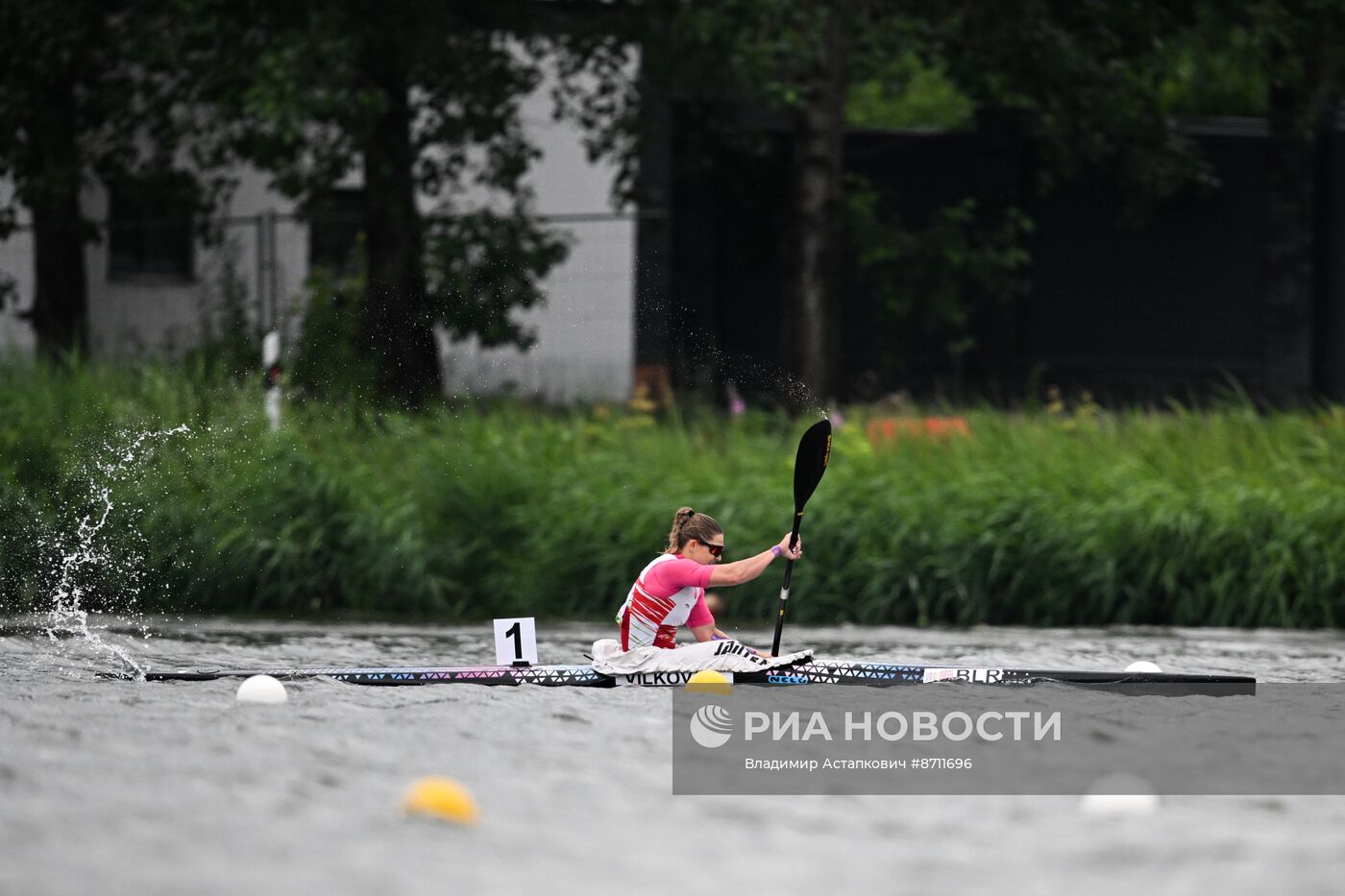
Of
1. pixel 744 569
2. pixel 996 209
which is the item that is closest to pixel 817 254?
pixel 996 209

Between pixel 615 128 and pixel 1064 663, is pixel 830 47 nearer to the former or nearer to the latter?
pixel 615 128

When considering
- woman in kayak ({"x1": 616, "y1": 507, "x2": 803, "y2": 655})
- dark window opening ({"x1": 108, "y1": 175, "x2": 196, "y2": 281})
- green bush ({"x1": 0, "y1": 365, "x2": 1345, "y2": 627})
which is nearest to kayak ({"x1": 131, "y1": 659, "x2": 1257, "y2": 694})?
woman in kayak ({"x1": 616, "y1": 507, "x2": 803, "y2": 655})

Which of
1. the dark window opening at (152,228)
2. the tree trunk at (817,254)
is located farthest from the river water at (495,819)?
the dark window opening at (152,228)

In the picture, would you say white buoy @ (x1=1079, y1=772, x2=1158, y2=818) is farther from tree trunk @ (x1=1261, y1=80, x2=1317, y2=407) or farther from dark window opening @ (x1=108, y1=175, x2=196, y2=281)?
tree trunk @ (x1=1261, y1=80, x2=1317, y2=407)

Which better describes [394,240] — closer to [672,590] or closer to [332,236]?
[332,236]

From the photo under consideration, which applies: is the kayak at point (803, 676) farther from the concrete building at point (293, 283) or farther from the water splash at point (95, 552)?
the concrete building at point (293, 283)

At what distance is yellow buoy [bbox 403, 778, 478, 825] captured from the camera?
20.7ft

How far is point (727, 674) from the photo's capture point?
959 centimetres

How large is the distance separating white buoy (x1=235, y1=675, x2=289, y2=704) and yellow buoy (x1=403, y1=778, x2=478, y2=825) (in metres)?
2.65

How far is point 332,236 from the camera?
19.6 meters

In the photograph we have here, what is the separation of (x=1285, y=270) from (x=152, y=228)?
39.7 ft

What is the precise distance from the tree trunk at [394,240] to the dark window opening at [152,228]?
1.86 metres

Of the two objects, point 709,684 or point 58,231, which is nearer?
point 709,684

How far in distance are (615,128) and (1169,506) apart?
810 centimetres
